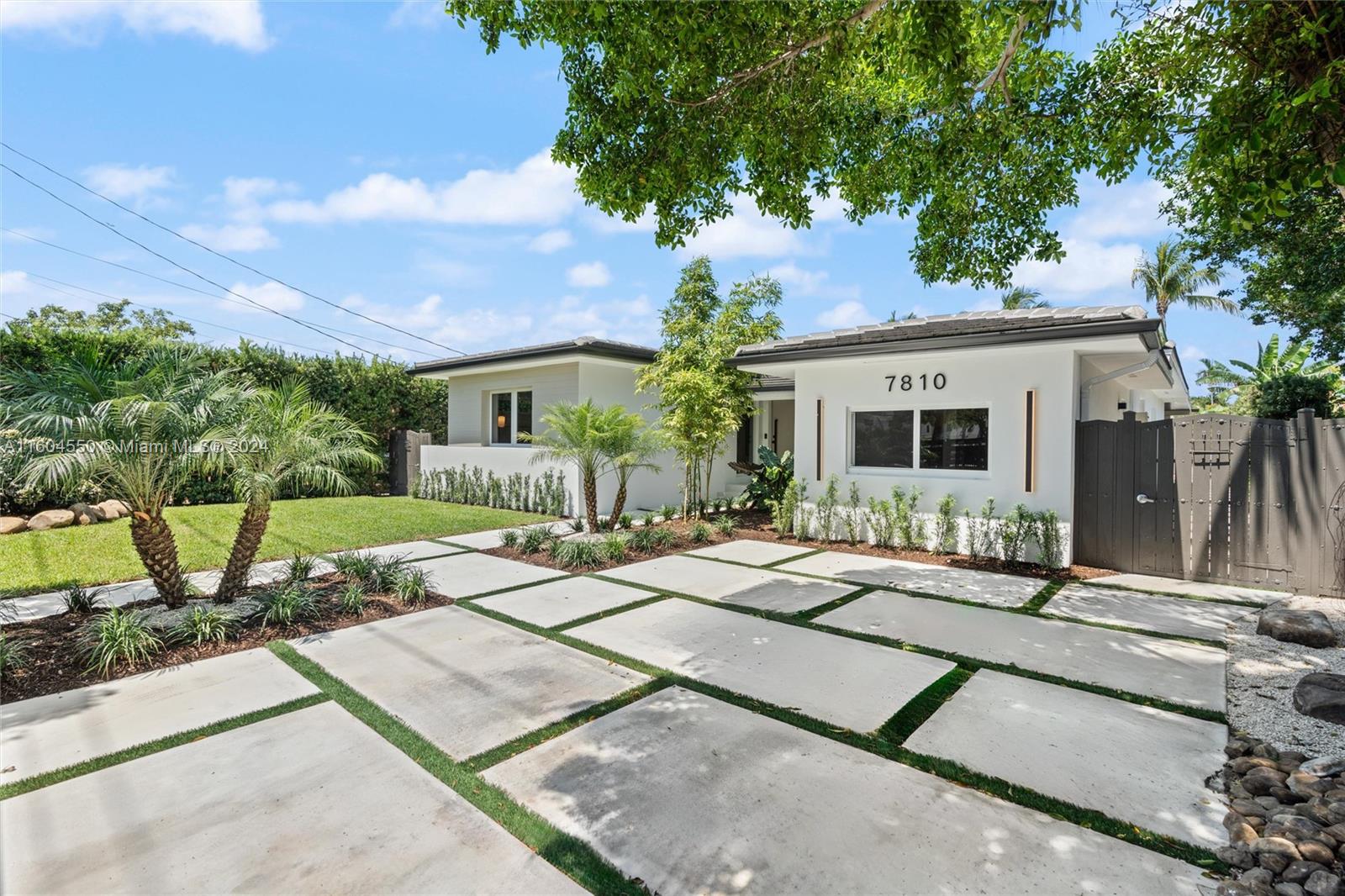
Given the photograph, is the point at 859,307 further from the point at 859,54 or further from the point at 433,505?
the point at 859,54

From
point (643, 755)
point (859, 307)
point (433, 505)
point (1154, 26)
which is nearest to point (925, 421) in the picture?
point (1154, 26)

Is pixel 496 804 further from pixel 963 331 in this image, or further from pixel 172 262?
pixel 172 262

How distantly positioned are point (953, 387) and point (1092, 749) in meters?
6.35

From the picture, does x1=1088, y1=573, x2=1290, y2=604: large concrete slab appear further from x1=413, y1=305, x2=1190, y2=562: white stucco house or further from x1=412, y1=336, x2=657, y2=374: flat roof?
x1=412, y1=336, x2=657, y2=374: flat roof

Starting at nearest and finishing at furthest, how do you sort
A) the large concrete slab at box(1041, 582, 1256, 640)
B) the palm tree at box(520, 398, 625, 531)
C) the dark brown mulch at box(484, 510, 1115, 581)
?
the large concrete slab at box(1041, 582, 1256, 640) → the dark brown mulch at box(484, 510, 1115, 581) → the palm tree at box(520, 398, 625, 531)

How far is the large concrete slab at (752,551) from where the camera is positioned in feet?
27.2

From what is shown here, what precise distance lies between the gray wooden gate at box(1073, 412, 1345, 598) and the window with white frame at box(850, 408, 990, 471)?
4.09 ft

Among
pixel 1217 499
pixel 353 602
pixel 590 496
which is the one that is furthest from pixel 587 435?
pixel 1217 499

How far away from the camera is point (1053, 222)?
260 inches

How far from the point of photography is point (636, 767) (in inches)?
117

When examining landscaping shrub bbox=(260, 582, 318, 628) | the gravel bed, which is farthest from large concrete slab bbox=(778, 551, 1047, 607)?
landscaping shrub bbox=(260, 582, 318, 628)

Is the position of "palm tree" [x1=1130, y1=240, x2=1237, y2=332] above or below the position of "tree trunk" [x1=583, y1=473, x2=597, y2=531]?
above

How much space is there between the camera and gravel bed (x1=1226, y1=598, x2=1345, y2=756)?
3.32m

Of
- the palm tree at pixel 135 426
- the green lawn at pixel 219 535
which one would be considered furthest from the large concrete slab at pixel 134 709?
the green lawn at pixel 219 535
